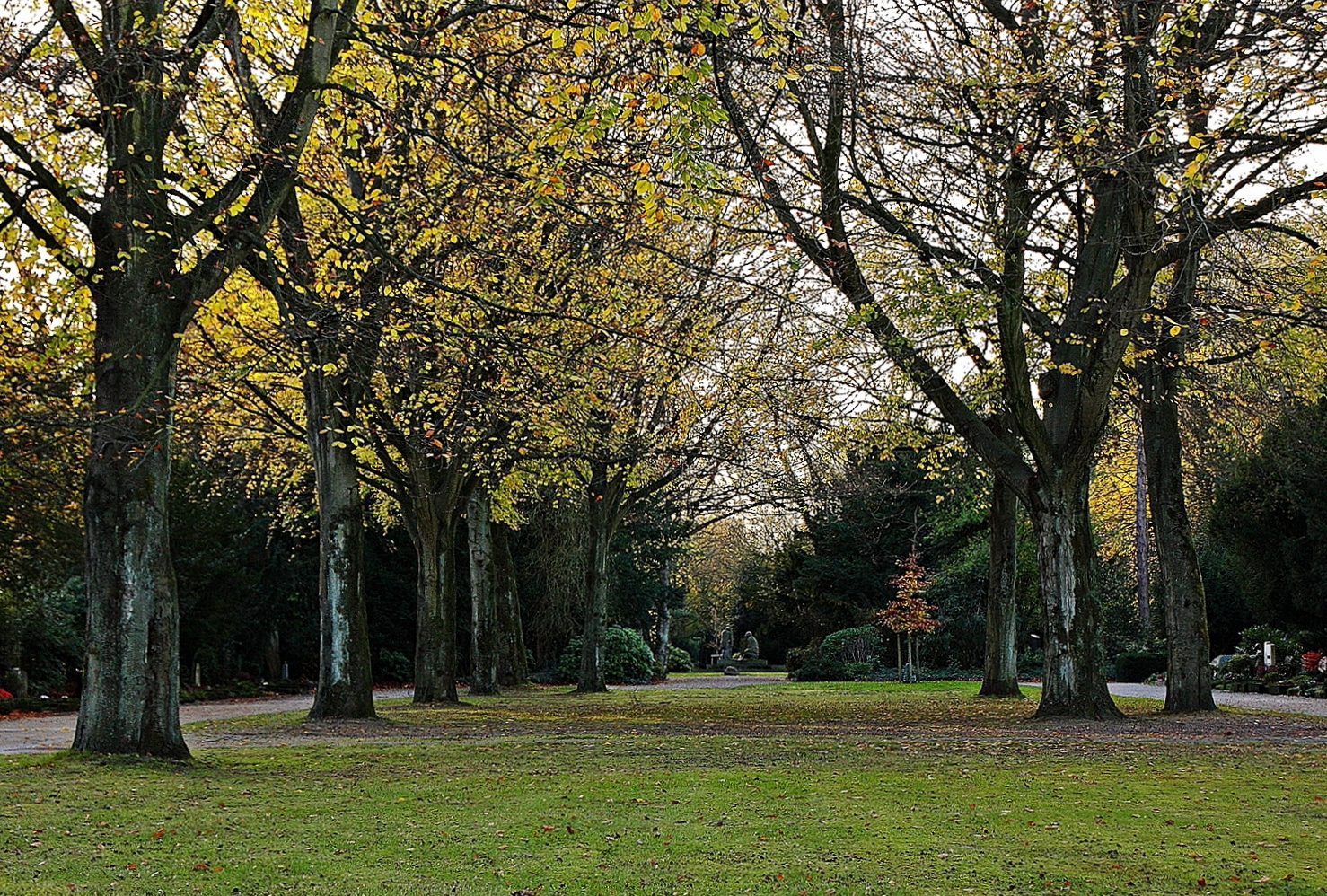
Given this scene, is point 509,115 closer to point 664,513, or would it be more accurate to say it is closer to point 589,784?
point 589,784

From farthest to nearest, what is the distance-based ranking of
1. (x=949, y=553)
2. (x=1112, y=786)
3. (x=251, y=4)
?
(x=949, y=553) < (x=251, y=4) < (x=1112, y=786)

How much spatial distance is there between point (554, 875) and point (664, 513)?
2973cm

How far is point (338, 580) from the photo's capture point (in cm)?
1731

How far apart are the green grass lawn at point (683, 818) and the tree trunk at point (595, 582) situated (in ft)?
48.0

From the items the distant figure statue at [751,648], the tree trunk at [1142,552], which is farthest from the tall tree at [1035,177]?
the distant figure statue at [751,648]

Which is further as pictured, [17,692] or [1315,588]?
[1315,588]

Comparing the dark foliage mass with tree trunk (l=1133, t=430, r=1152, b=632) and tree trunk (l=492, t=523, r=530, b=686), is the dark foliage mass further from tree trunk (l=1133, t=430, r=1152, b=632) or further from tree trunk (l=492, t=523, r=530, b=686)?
tree trunk (l=492, t=523, r=530, b=686)

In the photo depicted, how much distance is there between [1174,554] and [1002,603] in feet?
21.2

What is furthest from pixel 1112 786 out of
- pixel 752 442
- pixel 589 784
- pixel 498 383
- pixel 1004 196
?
pixel 752 442

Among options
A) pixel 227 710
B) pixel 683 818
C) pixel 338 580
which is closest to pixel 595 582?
pixel 227 710

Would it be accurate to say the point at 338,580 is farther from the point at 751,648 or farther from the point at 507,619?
the point at 751,648

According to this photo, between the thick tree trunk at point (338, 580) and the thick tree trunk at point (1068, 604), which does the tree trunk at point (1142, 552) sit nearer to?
the thick tree trunk at point (1068, 604)

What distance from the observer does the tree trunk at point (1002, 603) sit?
2445 centimetres

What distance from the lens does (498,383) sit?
13586 mm
